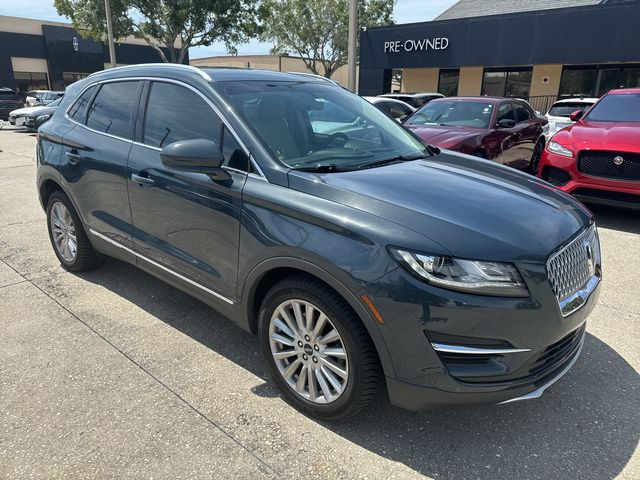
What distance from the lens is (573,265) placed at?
2.49 m

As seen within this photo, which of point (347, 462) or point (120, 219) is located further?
point (120, 219)

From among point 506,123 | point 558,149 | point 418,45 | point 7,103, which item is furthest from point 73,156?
point 7,103

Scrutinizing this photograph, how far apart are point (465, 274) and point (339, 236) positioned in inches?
23.4

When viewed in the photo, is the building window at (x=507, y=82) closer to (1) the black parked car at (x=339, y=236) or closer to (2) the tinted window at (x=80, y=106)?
(1) the black parked car at (x=339, y=236)

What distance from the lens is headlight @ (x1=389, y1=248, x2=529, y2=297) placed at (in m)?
2.14

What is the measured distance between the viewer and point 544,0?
2211 cm

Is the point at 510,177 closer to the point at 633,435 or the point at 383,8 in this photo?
the point at 633,435

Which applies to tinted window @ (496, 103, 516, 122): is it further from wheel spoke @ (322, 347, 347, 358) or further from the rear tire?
wheel spoke @ (322, 347, 347, 358)

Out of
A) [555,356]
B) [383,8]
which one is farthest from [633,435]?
[383,8]

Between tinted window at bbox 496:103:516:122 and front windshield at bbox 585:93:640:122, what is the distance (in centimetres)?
137

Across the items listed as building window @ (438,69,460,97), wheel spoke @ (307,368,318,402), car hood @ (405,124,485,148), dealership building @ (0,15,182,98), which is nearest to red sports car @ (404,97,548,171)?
car hood @ (405,124,485,148)

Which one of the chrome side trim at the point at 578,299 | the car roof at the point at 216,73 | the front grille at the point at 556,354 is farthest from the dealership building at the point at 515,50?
the front grille at the point at 556,354

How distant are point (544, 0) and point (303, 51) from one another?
19.2m

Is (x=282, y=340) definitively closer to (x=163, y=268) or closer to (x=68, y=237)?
(x=163, y=268)
